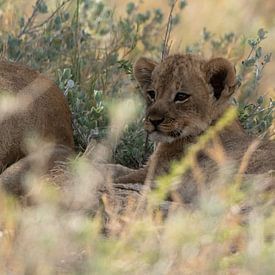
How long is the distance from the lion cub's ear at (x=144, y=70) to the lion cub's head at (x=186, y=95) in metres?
0.14

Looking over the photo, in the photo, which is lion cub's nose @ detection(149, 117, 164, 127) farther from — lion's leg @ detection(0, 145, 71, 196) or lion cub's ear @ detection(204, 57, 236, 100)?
lion's leg @ detection(0, 145, 71, 196)

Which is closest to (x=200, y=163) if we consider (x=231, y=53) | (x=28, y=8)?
(x=231, y=53)

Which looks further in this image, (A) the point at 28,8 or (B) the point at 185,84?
(A) the point at 28,8

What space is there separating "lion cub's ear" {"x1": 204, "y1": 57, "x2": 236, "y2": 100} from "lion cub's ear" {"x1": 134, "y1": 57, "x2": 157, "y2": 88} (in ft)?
1.23

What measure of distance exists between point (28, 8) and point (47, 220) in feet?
17.6

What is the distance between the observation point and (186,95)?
4.91 meters

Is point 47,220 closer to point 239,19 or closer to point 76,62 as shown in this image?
point 76,62

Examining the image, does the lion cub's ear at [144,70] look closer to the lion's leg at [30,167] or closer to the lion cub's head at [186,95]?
the lion cub's head at [186,95]

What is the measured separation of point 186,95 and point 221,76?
0.21 metres

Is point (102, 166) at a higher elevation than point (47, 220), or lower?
lower

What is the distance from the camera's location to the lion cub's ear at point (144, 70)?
5.20 meters

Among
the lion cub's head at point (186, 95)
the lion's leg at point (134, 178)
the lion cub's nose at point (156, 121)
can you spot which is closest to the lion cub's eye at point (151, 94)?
the lion cub's head at point (186, 95)

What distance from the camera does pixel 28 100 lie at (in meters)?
5.30

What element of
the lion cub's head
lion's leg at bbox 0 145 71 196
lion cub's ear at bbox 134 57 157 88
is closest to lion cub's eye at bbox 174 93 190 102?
the lion cub's head
